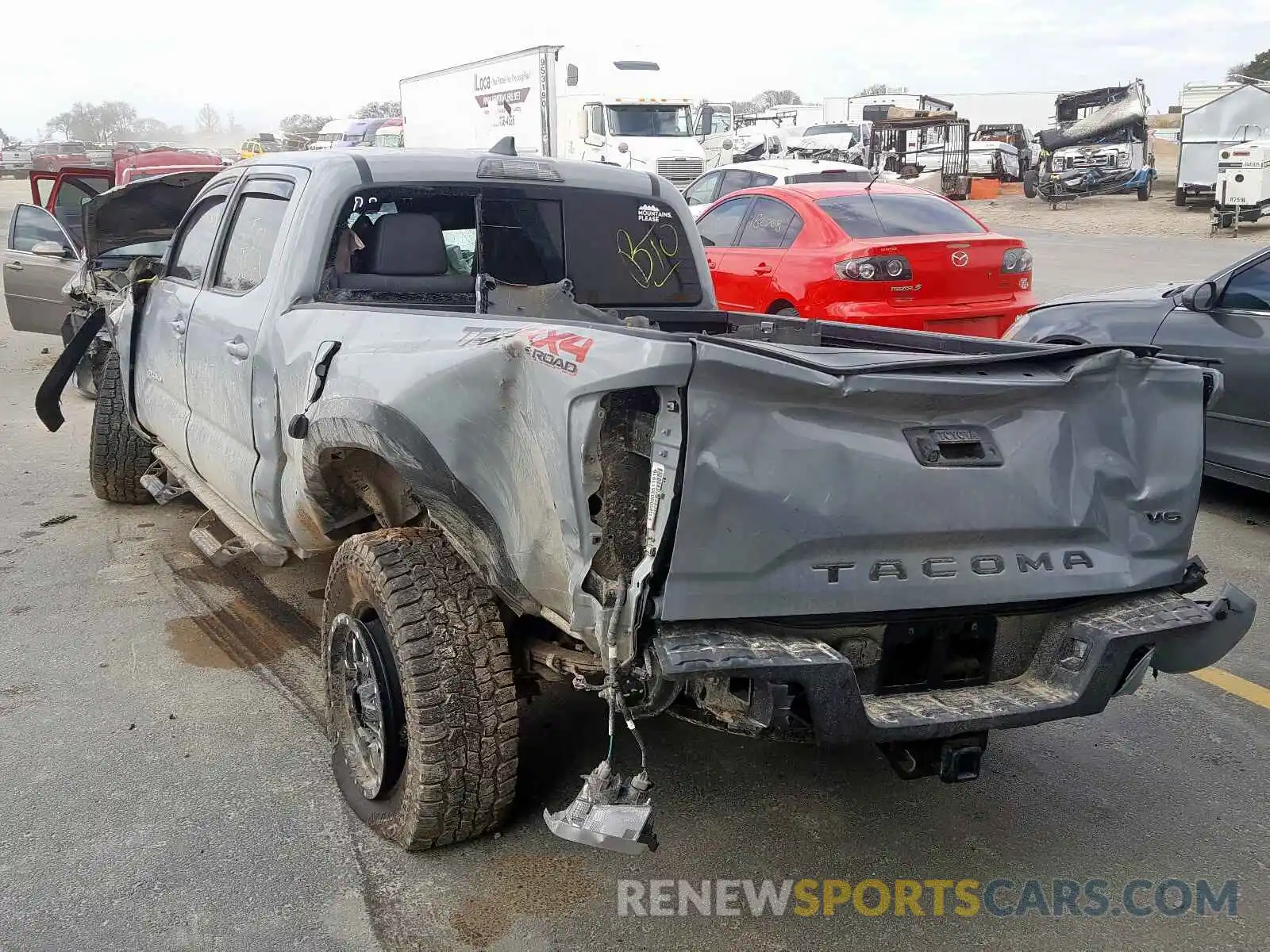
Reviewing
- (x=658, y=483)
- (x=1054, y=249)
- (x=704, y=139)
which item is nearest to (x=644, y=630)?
(x=658, y=483)

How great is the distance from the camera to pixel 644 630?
2.54 m

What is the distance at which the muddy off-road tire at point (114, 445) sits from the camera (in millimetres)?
6414

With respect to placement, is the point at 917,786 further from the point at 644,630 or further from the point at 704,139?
the point at 704,139

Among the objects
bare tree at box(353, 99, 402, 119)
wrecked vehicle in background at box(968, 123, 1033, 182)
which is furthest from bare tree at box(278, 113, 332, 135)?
wrecked vehicle in background at box(968, 123, 1033, 182)

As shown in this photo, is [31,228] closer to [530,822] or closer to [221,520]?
[221,520]

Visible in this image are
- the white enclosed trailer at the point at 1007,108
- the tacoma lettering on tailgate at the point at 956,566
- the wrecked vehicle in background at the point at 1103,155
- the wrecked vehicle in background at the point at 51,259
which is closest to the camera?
the tacoma lettering on tailgate at the point at 956,566

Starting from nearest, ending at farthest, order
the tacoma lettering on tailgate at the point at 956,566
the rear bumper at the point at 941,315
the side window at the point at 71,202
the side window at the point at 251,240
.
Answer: the tacoma lettering on tailgate at the point at 956,566, the side window at the point at 251,240, the rear bumper at the point at 941,315, the side window at the point at 71,202

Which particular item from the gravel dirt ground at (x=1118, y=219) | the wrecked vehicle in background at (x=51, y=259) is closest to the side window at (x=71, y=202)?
the wrecked vehicle in background at (x=51, y=259)

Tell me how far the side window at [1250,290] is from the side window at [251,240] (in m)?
4.88

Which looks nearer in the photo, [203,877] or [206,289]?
[203,877]

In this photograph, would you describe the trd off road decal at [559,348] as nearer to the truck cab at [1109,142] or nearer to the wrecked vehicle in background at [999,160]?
the truck cab at [1109,142]

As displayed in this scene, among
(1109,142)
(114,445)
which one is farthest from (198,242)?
(1109,142)

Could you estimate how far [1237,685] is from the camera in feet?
13.9

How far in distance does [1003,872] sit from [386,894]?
169 cm
